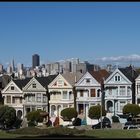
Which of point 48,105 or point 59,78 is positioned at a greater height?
point 59,78

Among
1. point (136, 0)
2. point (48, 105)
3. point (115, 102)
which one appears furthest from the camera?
point (48, 105)

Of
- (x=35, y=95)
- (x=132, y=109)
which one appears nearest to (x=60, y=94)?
(x=35, y=95)

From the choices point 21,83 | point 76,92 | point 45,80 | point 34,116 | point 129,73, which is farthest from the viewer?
point 21,83

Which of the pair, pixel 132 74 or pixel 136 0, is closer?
pixel 136 0

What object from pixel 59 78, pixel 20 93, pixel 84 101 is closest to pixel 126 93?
pixel 84 101

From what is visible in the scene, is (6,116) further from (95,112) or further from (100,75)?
(100,75)

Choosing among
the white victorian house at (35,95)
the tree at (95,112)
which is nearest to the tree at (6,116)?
the white victorian house at (35,95)

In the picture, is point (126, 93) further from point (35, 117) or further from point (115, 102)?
point (35, 117)
